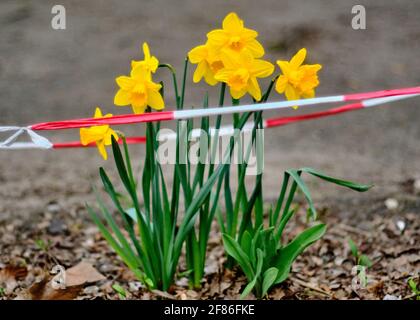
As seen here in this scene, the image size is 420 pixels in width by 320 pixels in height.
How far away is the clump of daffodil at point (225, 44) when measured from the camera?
234 cm

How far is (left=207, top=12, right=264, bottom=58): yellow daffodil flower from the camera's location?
2.34 m

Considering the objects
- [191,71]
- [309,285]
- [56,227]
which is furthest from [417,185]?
[191,71]

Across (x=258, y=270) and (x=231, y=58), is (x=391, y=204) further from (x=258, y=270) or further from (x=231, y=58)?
(x=231, y=58)

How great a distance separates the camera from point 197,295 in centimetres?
270

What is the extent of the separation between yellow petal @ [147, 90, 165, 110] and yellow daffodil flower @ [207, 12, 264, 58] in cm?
24

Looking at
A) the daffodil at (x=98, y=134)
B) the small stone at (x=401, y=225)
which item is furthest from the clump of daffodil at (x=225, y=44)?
the small stone at (x=401, y=225)

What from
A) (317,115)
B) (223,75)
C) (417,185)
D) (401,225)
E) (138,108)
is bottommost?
(401,225)

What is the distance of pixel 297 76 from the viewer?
7.83 feet

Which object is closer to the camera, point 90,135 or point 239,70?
point 239,70

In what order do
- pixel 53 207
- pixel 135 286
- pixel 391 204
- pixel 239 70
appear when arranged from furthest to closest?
1. pixel 53 207
2. pixel 391 204
3. pixel 135 286
4. pixel 239 70

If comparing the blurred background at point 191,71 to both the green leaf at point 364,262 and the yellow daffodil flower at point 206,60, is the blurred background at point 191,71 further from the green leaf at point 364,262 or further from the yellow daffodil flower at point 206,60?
the yellow daffodil flower at point 206,60

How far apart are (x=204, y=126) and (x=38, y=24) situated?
420 centimetres

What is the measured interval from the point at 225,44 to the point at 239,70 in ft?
0.33

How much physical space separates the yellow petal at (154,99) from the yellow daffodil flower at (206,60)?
14 centimetres
